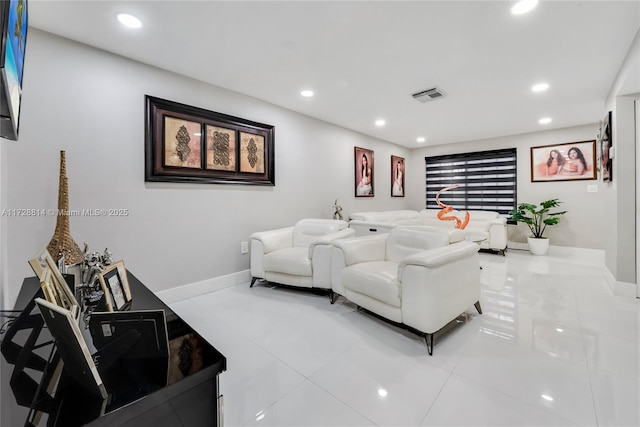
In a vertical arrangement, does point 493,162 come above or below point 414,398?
above

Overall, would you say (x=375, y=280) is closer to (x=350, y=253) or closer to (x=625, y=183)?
(x=350, y=253)

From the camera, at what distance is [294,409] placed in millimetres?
1416

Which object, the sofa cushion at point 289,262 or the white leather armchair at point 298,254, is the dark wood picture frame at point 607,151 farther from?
the sofa cushion at point 289,262

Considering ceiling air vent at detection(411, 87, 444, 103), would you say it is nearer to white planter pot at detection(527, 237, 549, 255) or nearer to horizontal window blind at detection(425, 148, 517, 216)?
horizontal window blind at detection(425, 148, 517, 216)

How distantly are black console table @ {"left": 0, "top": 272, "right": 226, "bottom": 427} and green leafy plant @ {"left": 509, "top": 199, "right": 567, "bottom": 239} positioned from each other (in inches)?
241

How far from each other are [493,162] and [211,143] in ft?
18.9

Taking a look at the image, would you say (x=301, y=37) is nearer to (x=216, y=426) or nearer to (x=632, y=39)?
(x=216, y=426)

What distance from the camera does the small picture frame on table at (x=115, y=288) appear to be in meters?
1.13

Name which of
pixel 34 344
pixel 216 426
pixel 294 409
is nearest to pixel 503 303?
pixel 294 409

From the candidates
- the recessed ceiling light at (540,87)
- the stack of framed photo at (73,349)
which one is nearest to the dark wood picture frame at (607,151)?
the recessed ceiling light at (540,87)

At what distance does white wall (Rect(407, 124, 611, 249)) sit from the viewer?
16.1ft

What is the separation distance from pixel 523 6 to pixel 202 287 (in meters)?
3.77

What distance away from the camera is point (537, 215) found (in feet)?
17.4

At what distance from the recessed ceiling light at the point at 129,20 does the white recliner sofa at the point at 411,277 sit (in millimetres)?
2430
